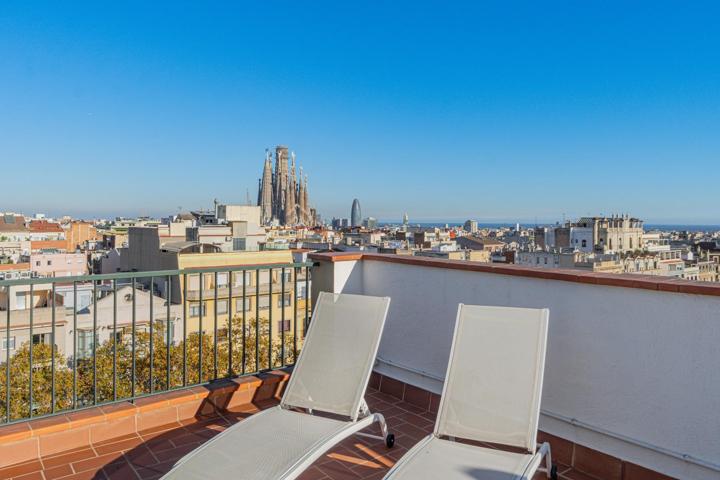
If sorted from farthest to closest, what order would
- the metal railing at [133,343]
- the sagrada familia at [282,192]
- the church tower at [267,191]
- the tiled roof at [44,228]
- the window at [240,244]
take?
the church tower at [267,191], the sagrada familia at [282,192], the tiled roof at [44,228], the window at [240,244], the metal railing at [133,343]

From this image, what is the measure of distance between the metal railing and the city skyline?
29.9 feet

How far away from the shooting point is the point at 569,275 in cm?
268

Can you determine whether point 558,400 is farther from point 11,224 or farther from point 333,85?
point 11,224

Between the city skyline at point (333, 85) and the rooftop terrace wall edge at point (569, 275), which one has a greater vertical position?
the city skyline at point (333, 85)

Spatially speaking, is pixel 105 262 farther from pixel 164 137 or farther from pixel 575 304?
pixel 575 304

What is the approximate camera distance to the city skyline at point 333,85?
18828 millimetres

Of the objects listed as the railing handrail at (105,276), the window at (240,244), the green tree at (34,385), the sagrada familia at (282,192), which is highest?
the sagrada familia at (282,192)

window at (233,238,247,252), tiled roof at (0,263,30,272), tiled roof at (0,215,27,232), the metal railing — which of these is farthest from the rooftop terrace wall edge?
tiled roof at (0,215,27,232)

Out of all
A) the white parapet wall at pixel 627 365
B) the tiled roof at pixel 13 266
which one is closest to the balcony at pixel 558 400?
the white parapet wall at pixel 627 365

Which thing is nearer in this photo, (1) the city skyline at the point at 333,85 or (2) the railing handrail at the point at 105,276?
(2) the railing handrail at the point at 105,276

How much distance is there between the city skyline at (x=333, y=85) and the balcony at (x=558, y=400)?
45.7 feet

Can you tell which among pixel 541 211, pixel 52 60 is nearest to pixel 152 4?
pixel 52 60

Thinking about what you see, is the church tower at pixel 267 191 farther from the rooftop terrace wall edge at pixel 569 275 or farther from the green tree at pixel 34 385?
the rooftop terrace wall edge at pixel 569 275

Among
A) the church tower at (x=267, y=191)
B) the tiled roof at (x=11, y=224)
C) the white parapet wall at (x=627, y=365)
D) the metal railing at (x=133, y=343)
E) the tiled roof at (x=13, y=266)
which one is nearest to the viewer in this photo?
the white parapet wall at (x=627, y=365)
